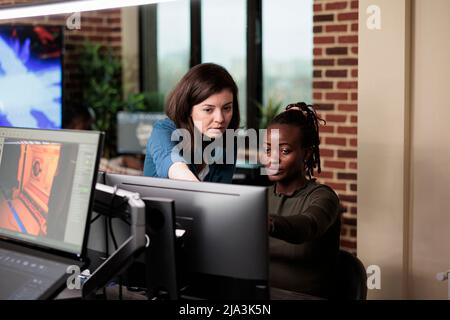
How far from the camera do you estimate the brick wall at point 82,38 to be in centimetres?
639

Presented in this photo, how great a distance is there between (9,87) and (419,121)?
11.5 ft

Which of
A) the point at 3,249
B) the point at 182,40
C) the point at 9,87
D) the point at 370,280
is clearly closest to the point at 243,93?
the point at 182,40

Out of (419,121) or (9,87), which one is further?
(9,87)

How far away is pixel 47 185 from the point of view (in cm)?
178

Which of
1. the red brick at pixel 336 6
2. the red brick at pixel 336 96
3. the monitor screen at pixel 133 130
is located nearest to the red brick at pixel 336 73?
the red brick at pixel 336 96

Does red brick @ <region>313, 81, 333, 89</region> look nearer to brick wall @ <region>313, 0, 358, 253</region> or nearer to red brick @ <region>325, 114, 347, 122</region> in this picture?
brick wall @ <region>313, 0, 358, 253</region>

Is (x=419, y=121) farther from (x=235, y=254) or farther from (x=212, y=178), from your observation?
(x=235, y=254)

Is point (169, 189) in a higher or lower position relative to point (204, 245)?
higher

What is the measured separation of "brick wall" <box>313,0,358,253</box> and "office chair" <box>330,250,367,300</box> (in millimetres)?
2247

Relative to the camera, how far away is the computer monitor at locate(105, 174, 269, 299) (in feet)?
5.57

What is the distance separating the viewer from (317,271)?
2.30m

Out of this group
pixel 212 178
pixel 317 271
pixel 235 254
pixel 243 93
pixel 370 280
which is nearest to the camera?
pixel 235 254

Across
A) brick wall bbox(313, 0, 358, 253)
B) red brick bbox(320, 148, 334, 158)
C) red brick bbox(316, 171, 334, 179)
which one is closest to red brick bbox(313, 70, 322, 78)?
brick wall bbox(313, 0, 358, 253)

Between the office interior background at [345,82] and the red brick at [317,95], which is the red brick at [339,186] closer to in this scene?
the office interior background at [345,82]
